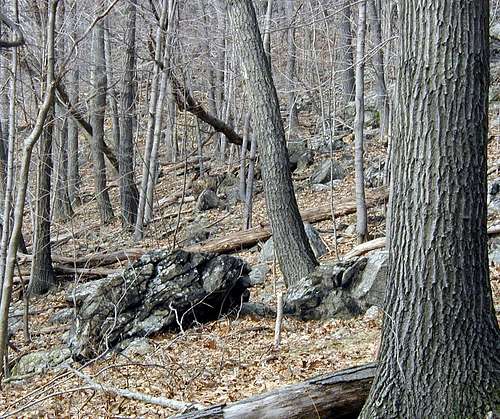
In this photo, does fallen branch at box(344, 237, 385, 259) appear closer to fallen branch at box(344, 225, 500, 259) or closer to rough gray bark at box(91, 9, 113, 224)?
fallen branch at box(344, 225, 500, 259)

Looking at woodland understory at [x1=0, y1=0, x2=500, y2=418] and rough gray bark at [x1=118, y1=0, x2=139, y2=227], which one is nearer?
woodland understory at [x1=0, y1=0, x2=500, y2=418]

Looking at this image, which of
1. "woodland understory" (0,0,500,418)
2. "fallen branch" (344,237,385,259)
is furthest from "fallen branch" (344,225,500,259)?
"woodland understory" (0,0,500,418)

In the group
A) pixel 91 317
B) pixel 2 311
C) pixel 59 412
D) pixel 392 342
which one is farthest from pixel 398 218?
pixel 91 317

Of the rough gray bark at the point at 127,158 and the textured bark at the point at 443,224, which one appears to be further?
the rough gray bark at the point at 127,158

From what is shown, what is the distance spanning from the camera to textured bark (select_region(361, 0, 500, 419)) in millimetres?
3598

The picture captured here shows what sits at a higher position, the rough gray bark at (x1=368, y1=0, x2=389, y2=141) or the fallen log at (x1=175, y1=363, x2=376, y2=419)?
the rough gray bark at (x1=368, y1=0, x2=389, y2=141)

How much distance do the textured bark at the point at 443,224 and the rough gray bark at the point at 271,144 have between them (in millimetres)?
4745

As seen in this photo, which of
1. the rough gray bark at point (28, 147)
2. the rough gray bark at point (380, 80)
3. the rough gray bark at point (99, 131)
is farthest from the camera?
the rough gray bark at point (380, 80)

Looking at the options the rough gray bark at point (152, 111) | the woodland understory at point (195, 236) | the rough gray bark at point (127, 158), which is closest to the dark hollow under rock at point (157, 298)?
the woodland understory at point (195, 236)

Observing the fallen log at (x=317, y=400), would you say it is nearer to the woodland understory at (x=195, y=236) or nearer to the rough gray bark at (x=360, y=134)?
the woodland understory at (x=195, y=236)

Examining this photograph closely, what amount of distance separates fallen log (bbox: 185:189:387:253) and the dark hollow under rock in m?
3.37

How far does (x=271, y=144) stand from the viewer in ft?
27.9

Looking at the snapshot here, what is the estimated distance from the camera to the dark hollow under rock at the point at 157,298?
820 cm

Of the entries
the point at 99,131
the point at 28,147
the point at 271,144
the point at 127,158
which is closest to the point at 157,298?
the point at 271,144
